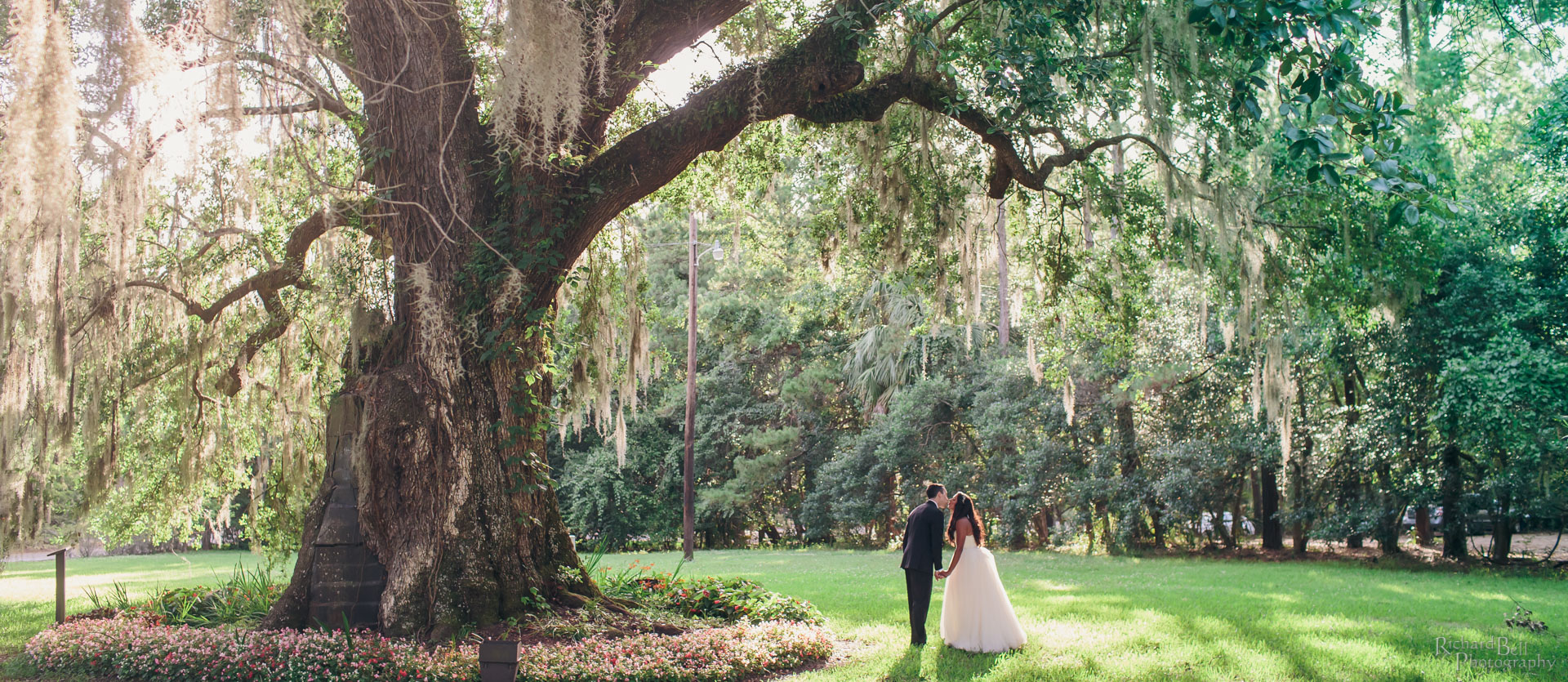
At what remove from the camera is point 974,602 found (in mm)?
6773

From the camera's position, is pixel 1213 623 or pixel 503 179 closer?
pixel 503 179

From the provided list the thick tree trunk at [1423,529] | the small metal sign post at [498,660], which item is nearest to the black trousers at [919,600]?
the small metal sign post at [498,660]

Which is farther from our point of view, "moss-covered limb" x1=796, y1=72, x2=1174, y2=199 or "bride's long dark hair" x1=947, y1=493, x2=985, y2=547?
"moss-covered limb" x1=796, y1=72, x2=1174, y2=199

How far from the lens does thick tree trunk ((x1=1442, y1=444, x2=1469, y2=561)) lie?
510 inches

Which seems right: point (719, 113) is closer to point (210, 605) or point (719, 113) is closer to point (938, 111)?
point (938, 111)

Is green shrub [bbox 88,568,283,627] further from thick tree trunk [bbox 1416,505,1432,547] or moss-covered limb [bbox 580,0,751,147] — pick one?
thick tree trunk [bbox 1416,505,1432,547]

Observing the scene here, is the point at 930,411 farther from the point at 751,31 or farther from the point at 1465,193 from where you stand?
the point at 751,31

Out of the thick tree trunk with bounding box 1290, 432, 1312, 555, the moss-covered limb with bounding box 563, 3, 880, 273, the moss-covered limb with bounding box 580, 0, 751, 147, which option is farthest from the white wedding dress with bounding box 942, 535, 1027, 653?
the thick tree trunk with bounding box 1290, 432, 1312, 555

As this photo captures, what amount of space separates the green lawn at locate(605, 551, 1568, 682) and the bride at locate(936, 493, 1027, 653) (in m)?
0.15

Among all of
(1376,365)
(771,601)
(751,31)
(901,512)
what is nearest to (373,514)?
(771,601)

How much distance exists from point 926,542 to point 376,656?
3.76 m

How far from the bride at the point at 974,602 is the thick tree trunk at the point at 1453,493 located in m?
9.60

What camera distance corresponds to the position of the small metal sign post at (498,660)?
4.68m

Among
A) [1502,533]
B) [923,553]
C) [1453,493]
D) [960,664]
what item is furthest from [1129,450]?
[960,664]
